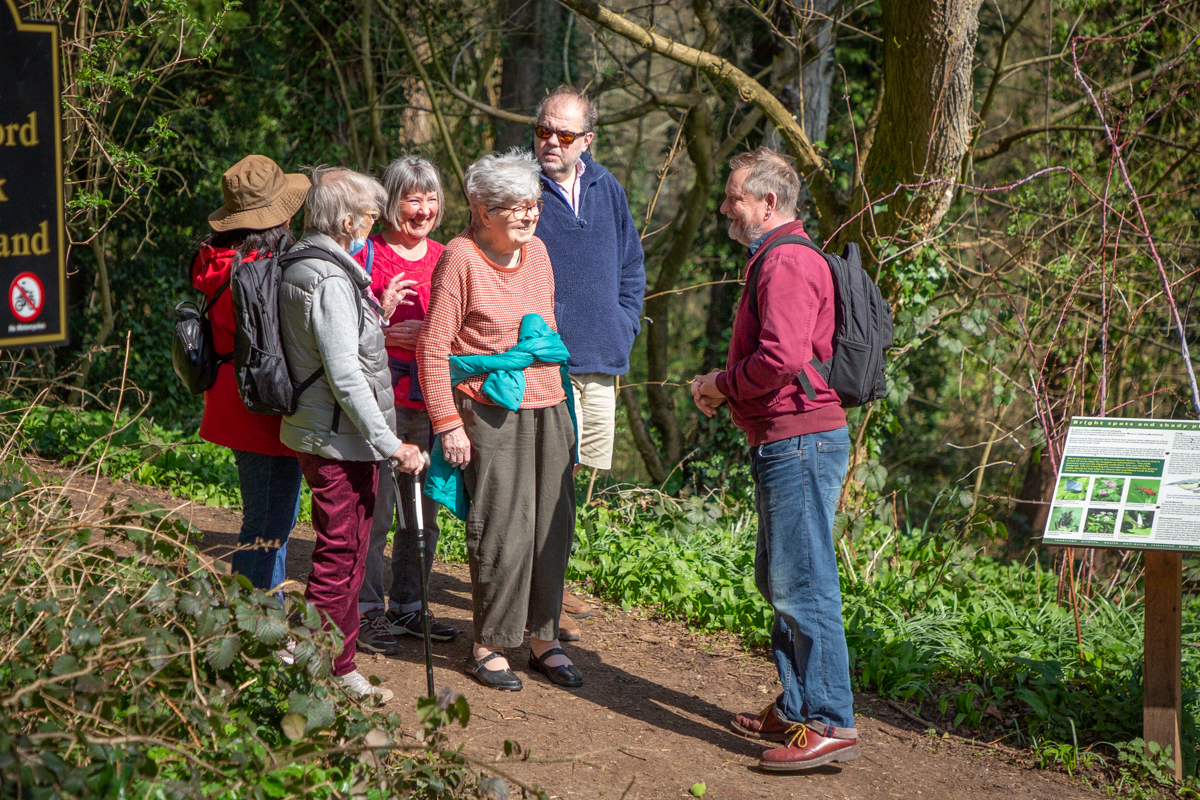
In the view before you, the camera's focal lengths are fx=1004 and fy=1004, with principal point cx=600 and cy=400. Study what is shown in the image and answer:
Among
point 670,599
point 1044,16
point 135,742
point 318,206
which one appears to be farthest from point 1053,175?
point 135,742

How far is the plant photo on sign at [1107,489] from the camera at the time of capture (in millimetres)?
3559

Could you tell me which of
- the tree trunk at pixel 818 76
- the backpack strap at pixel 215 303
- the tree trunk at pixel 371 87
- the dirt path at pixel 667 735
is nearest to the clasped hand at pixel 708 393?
the dirt path at pixel 667 735

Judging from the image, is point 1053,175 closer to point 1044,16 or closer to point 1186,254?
point 1186,254

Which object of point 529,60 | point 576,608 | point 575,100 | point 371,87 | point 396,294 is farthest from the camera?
point 529,60

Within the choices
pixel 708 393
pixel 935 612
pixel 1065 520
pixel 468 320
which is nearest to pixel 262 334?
pixel 468 320

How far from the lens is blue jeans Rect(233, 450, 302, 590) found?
347 centimetres

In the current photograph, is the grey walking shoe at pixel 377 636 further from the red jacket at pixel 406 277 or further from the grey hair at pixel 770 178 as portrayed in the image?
the grey hair at pixel 770 178

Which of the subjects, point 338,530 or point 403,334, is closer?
point 338,530

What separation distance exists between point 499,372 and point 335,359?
0.64 meters

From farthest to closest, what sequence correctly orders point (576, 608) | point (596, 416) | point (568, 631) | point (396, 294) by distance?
point (576, 608)
point (568, 631)
point (596, 416)
point (396, 294)

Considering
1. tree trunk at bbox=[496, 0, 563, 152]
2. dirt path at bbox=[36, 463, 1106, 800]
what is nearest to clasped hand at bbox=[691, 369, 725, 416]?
dirt path at bbox=[36, 463, 1106, 800]

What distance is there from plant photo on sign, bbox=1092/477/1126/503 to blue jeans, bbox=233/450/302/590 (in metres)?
2.83

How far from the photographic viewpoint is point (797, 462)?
128 inches

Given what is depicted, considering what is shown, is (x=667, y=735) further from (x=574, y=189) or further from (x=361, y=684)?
(x=574, y=189)
